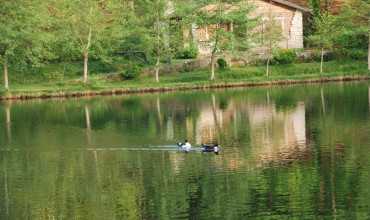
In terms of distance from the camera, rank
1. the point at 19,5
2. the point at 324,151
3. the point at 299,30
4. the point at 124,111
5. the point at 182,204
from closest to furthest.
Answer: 1. the point at 182,204
2. the point at 324,151
3. the point at 124,111
4. the point at 19,5
5. the point at 299,30

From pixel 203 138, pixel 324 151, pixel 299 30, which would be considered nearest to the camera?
pixel 324 151

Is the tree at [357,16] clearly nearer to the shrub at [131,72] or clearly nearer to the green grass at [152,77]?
the green grass at [152,77]

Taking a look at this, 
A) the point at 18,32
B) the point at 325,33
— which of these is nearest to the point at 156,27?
the point at 18,32

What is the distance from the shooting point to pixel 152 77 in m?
83.6

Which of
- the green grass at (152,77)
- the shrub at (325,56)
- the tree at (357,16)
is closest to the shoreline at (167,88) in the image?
the green grass at (152,77)

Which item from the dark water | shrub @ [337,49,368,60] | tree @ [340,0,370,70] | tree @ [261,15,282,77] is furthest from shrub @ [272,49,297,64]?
the dark water

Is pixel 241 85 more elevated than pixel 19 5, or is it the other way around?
pixel 19 5

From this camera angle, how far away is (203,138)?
50938mm

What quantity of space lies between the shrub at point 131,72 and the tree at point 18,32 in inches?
328

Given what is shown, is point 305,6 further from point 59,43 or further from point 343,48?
point 59,43

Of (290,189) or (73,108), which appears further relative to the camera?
(73,108)

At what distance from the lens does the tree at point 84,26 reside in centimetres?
7956

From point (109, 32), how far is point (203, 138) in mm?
31631

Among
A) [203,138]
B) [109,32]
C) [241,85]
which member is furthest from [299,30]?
[203,138]
